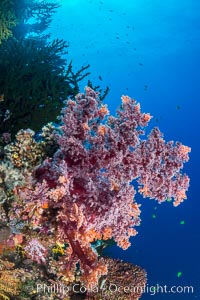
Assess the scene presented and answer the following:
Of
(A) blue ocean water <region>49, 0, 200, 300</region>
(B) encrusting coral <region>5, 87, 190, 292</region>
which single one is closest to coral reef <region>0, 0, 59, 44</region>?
(B) encrusting coral <region>5, 87, 190, 292</region>

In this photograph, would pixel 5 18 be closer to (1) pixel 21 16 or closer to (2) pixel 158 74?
(1) pixel 21 16

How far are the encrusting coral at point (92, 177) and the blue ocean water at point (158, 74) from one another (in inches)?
641

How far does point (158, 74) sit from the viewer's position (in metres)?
80.8

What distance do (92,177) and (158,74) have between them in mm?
80983

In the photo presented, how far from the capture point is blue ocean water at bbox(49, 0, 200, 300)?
87.2 feet

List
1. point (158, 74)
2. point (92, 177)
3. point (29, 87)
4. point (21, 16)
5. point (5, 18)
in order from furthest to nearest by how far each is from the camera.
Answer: point (158, 74) → point (21, 16) → point (5, 18) → point (29, 87) → point (92, 177)

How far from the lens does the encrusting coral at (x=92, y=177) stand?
11.6ft

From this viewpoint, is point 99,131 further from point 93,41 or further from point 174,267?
point 93,41

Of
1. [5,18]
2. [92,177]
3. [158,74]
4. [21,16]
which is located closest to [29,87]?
[5,18]

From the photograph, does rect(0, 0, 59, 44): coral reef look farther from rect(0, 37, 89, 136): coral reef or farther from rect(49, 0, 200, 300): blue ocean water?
rect(49, 0, 200, 300): blue ocean water

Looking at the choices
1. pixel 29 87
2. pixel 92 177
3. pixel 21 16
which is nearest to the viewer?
pixel 92 177

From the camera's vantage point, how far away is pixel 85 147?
12.3 ft

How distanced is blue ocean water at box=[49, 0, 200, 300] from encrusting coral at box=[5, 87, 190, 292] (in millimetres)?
16270

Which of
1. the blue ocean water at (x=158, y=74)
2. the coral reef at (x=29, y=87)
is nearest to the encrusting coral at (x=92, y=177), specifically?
the coral reef at (x=29, y=87)
